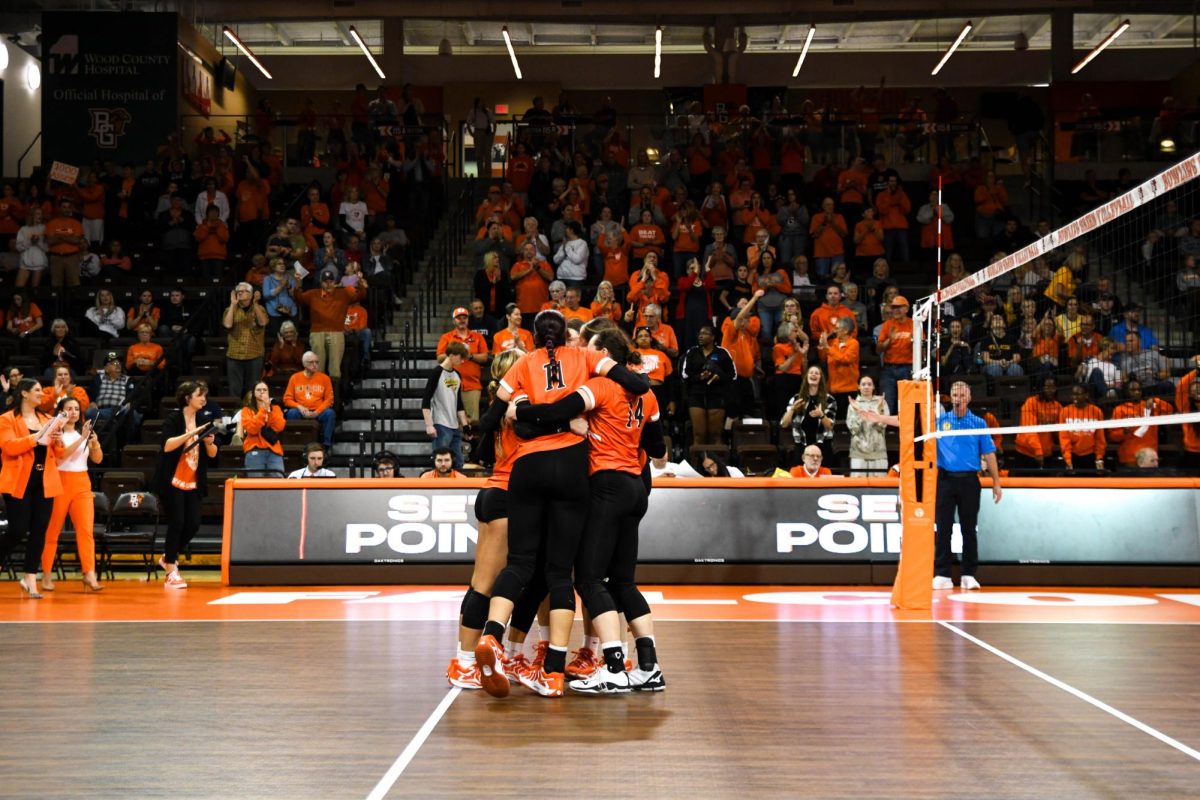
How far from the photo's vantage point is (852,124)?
86.8 ft

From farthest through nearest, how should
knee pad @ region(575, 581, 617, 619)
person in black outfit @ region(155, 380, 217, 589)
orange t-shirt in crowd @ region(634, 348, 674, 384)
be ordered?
orange t-shirt in crowd @ region(634, 348, 674, 384) → person in black outfit @ region(155, 380, 217, 589) → knee pad @ region(575, 581, 617, 619)

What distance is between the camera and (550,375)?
23.5 ft

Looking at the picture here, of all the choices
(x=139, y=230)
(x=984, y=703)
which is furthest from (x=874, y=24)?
(x=984, y=703)

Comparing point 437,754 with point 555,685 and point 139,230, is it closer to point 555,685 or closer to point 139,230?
point 555,685

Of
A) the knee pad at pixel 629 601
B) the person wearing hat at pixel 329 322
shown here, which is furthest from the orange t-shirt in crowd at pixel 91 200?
the knee pad at pixel 629 601

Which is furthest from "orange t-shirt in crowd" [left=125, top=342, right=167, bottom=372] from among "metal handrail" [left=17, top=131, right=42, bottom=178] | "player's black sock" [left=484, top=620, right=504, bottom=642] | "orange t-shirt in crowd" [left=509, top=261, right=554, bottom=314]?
"player's black sock" [left=484, top=620, right=504, bottom=642]

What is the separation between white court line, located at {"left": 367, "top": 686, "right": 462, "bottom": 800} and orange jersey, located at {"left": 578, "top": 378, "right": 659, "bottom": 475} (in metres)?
1.38

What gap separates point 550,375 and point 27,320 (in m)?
16.4

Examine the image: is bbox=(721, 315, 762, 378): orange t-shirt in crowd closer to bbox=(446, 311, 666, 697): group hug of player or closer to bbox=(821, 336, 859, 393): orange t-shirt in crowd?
bbox=(821, 336, 859, 393): orange t-shirt in crowd

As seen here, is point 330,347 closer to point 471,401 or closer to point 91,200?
point 471,401

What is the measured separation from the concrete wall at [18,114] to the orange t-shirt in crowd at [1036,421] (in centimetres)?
2162

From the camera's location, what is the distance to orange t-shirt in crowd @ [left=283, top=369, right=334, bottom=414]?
18.1 m

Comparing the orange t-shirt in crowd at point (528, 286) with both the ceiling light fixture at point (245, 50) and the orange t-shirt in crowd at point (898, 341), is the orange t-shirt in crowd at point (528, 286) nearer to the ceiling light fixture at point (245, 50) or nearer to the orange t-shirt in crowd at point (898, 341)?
the orange t-shirt in crowd at point (898, 341)

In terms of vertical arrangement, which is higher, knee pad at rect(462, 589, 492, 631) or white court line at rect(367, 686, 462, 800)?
knee pad at rect(462, 589, 492, 631)
